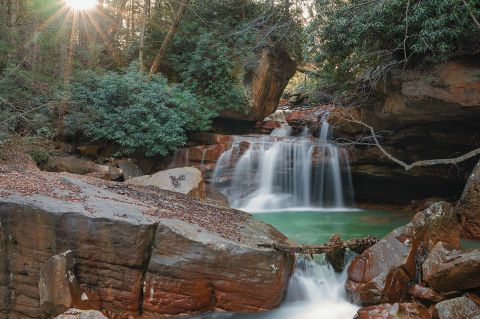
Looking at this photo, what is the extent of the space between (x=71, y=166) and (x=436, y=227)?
1029 cm

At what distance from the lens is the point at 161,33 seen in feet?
61.5

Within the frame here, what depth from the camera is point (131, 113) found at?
14109mm

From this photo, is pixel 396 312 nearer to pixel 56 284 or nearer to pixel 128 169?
pixel 56 284

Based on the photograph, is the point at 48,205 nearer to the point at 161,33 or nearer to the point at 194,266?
the point at 194,266

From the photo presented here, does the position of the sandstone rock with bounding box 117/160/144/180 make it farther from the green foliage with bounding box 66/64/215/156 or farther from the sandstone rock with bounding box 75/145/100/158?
the sandstone rock with bounding box 75/145/100/158

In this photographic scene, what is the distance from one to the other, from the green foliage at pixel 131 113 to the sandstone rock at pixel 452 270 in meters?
10.4

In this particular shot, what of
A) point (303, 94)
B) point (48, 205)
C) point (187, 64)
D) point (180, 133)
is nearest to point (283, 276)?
point (48, 205)

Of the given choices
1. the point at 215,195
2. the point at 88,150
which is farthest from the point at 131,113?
the point at 215,195

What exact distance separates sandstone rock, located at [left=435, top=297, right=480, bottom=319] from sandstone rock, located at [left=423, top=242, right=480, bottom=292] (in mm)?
272

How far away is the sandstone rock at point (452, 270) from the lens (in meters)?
5.38

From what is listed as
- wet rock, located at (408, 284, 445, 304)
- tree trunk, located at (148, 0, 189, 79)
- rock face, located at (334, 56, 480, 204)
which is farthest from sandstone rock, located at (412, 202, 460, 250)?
tree trunk, located at (148, 0, 189, 79)

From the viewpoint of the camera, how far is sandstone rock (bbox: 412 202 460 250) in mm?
6793

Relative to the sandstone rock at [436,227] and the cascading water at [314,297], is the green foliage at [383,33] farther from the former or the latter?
the cascading water at [314,297]

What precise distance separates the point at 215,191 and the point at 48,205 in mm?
8561
